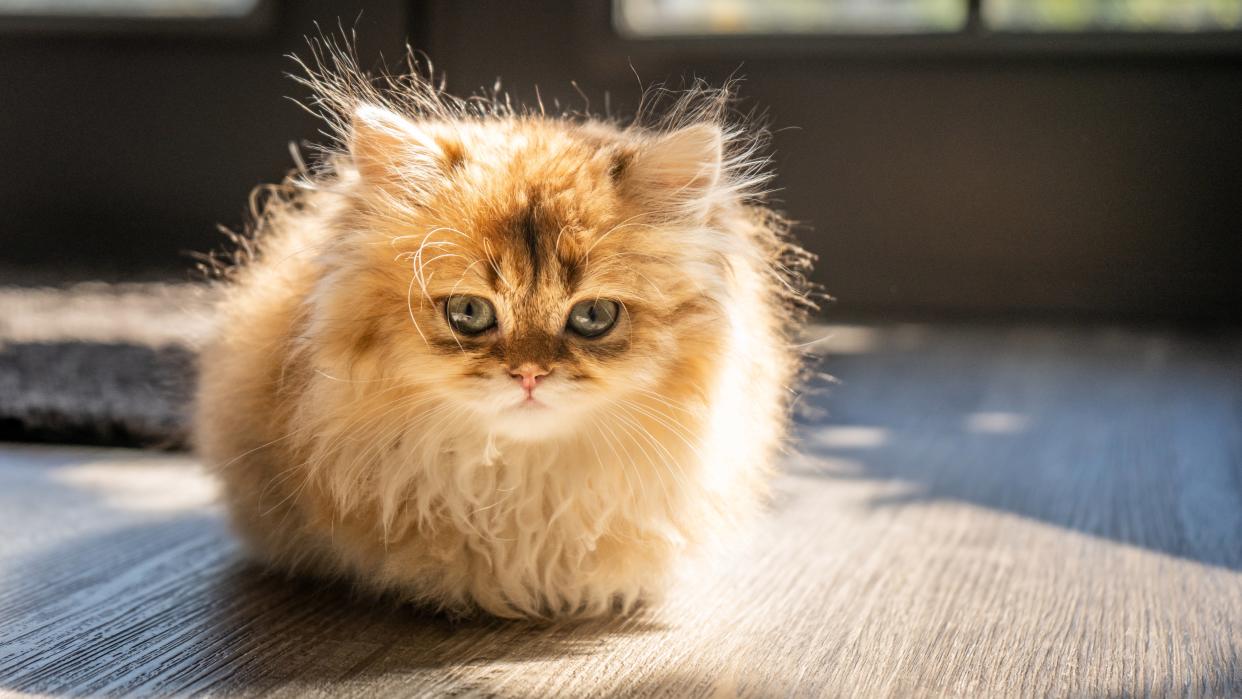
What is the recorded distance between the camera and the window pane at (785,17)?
4484 millimetres

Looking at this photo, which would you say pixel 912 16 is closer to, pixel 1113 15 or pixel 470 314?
pixel 1113 15

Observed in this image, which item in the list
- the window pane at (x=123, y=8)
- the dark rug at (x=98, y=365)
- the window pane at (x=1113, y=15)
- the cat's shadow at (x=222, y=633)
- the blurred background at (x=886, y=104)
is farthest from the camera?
the window pane at (x=123, y=8)

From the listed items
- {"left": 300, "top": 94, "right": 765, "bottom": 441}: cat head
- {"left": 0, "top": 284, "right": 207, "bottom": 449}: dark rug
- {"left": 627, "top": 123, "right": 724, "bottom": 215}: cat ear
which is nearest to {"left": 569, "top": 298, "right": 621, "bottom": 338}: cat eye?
{"left": 300, "top": 94, "right": 765, "bottom": 441}: cat head

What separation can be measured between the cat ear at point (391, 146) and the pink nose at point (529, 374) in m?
0.27

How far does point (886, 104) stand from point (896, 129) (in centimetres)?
11

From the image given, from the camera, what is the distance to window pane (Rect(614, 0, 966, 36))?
4.48m

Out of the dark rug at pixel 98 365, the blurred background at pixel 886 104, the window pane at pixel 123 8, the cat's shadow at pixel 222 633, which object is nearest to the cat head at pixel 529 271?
the cat's shadow at pixel 222 633

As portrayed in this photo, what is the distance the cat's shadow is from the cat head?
0.25m

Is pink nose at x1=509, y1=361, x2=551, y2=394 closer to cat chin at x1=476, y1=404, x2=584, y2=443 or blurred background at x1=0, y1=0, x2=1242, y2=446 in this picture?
cat chin at x1=476, y1=404, x2=584, y2=443

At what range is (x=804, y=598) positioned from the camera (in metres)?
1.48

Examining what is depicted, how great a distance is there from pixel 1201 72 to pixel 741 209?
11.6ft

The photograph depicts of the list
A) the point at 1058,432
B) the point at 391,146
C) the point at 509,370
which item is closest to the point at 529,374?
the point at 509,370

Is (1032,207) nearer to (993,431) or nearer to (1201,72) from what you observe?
(1201,72)

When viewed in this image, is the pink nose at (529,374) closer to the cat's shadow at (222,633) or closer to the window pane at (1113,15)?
the cat's shadow at (222,633)
